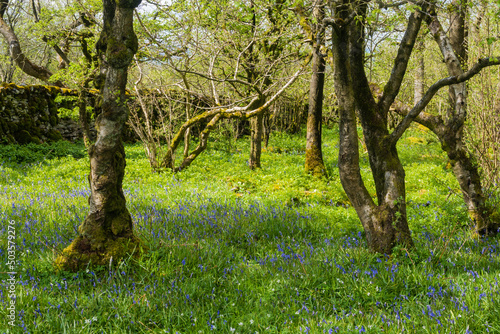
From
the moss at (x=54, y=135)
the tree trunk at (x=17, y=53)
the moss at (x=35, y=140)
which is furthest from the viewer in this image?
the moss at (x=54, y=135)

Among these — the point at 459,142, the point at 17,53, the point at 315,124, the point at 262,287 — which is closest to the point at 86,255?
→ the point at 262,287

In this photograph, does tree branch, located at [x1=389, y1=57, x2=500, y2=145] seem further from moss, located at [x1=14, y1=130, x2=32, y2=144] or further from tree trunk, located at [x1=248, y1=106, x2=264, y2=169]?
moss, located at [x1=14, y1=130, x2=32, y2=144]

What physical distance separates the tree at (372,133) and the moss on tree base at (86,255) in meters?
2.94

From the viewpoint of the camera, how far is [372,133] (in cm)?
437

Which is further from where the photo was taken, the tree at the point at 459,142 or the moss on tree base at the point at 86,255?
the tree at the point at 459,142

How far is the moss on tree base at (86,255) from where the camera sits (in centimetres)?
366

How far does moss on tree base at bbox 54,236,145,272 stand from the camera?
3.66 metres

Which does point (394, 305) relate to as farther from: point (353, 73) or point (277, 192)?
point (277, 192)

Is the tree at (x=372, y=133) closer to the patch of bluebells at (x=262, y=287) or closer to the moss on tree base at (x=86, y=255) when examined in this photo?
the patch of bluebells at (x=262, y=287)

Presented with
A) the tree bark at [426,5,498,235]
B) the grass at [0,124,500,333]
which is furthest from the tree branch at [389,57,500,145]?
the grass at [0,124,500,333]

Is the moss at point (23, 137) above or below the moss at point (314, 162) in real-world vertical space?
above

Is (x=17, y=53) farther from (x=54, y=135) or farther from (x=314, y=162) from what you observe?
(x=314, y=162)

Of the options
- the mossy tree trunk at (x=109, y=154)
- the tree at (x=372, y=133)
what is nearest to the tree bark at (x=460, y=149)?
the tree at (x=372, y=133)

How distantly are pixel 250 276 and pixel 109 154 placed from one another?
2.10 meters
